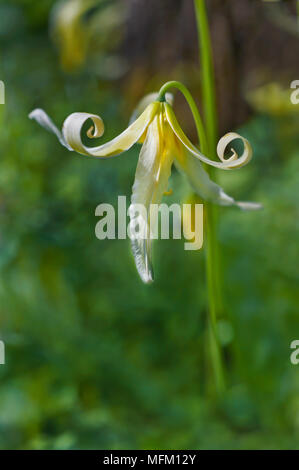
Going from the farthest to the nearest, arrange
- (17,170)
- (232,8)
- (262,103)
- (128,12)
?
1. (128,12)
2. (232,8)
3. (262,103)
4. (17,170)

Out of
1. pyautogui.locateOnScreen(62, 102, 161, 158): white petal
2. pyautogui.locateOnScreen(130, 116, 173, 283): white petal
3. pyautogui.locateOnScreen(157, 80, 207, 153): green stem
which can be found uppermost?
pyautogui.locateOnScreen(157, 80, 207, 153): green stem

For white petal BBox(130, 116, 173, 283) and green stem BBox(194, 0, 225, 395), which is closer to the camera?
white petal BBox(130, 116, 173, 283)

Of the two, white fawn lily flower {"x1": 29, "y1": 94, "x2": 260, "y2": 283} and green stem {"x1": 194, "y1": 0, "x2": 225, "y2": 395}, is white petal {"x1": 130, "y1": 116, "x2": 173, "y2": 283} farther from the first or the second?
green stem {"x1": 194, "y1": 0, "x2": 225, "y2": 395}

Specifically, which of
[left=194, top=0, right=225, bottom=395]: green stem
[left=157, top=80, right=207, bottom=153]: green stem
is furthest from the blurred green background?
[left=157, top=80, right=207, bottom=153]: green stem
